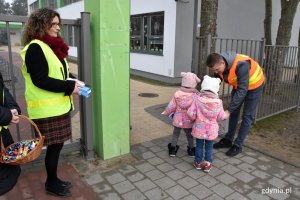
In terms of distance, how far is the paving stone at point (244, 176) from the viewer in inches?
130

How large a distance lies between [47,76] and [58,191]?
1.26 meters

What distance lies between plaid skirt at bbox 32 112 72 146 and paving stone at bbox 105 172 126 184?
800mm

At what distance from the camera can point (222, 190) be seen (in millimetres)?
3076

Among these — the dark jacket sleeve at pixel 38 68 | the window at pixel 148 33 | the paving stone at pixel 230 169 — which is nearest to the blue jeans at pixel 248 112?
the paving stone at pixel 230 169

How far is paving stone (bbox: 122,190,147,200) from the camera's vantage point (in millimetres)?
2892

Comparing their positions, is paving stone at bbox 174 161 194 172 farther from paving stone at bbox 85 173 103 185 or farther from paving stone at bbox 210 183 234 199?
paving stone at bbox 85 173 103 185

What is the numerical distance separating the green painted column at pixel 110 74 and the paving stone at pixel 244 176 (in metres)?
1.54

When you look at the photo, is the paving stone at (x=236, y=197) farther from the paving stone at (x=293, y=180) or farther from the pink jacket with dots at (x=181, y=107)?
the pink jacket with dots at (x=181, y=107)

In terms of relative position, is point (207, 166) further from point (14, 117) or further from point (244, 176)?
point (14, 117)

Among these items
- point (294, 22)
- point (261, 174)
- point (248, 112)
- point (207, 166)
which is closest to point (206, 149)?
point (207, 166)

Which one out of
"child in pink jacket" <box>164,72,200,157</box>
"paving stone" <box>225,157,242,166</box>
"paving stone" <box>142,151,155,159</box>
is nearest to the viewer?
"child in pink jacket" <box>164,72,200,157</box>

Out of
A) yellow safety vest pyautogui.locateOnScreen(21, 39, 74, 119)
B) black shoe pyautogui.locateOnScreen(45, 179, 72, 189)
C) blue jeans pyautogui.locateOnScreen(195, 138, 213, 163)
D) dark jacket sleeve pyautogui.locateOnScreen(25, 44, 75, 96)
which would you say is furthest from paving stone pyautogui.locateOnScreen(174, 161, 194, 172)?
dark jacket sleeve pyautogui.locateOnScreen(25, 44, 75, 96)

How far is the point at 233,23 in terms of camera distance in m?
11.8

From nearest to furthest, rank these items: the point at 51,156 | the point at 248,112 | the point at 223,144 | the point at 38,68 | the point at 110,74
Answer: the point at 38,68
the point at 51,156
the point at 110,74
the point at 248,112
the point at 223,144
